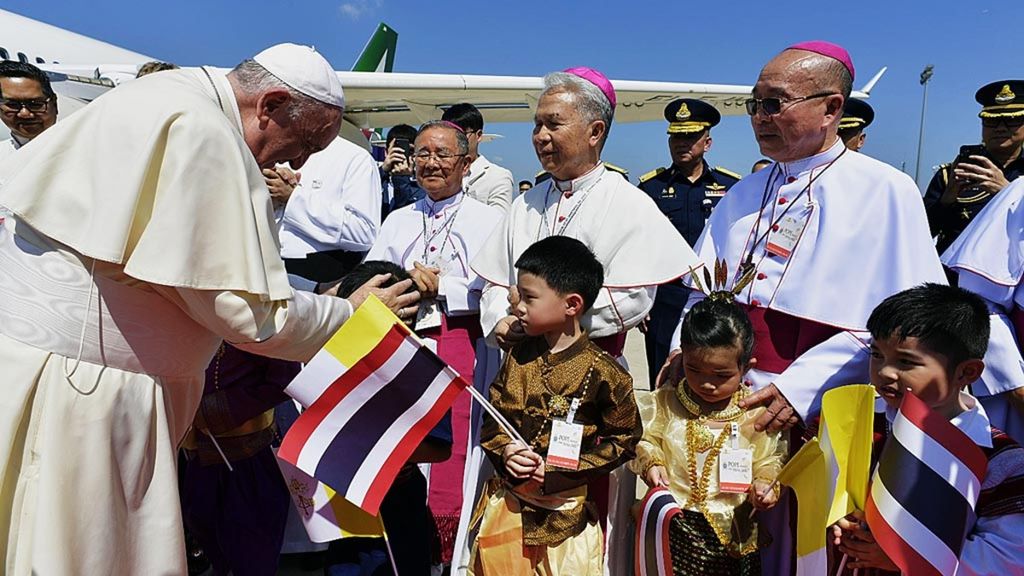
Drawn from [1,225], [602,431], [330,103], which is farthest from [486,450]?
[1,225]

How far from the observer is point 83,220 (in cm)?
164

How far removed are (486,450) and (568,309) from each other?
60 centimetres

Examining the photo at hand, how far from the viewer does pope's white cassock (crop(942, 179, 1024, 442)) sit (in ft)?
8.04

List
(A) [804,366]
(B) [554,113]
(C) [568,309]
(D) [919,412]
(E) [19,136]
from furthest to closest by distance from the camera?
1. (E) [19,136]
2. (B) [554,113]
3. (C) [568,309]
4. (A) [804,366]
5. (D) [919,412]

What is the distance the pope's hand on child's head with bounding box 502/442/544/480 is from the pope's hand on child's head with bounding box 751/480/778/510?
718 mm

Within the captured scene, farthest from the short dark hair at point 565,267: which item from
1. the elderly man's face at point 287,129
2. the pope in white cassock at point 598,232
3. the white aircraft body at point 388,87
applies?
the white aircraft body at point 388,87

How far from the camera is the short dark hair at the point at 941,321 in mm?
1908

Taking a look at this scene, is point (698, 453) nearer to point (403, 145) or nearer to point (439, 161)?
point (439, 161)

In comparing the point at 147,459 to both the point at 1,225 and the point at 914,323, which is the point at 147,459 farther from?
→ the point at 914,323

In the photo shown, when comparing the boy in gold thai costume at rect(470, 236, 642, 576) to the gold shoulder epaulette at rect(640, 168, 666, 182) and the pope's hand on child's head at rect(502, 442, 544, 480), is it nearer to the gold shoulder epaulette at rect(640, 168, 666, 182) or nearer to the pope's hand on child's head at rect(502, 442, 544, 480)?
the pope's hand on child's head at rect(502, 442, 544, 480)

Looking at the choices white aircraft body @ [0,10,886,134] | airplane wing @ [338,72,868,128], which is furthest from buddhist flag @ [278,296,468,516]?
airplane wing @ [338,72,868,128]

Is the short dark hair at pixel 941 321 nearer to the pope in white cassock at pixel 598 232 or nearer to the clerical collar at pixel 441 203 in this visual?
the pope in white cassock at pixel 598 232

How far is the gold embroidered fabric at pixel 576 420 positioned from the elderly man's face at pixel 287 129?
1.10m

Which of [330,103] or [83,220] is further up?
[330,103]
